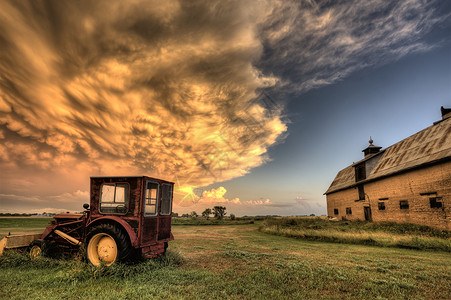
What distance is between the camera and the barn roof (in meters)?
17.9

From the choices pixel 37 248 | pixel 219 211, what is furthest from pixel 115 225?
pixel 219 211

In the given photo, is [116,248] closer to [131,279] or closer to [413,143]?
[131,279]

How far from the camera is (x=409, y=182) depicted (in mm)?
19750

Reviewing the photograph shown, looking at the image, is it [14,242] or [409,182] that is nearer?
[14,242]

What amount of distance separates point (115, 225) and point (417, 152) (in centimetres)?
2545

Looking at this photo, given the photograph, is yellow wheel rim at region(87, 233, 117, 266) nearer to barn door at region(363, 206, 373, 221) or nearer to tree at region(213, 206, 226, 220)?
barn door at region(363, 206, 373, 221)

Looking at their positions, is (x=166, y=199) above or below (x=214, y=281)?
above

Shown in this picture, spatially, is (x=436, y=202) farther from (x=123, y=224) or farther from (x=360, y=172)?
(x=123, y=224)

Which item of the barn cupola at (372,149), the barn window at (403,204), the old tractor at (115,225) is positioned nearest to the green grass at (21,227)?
the old tractor at (115,225)

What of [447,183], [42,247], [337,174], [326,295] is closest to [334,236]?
[447,183]

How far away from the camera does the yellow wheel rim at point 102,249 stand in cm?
702

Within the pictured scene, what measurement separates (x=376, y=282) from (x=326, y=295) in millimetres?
2174

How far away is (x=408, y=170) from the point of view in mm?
19969

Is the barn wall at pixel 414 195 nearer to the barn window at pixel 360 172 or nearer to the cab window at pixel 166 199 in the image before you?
the barn window at pixel 360 172
